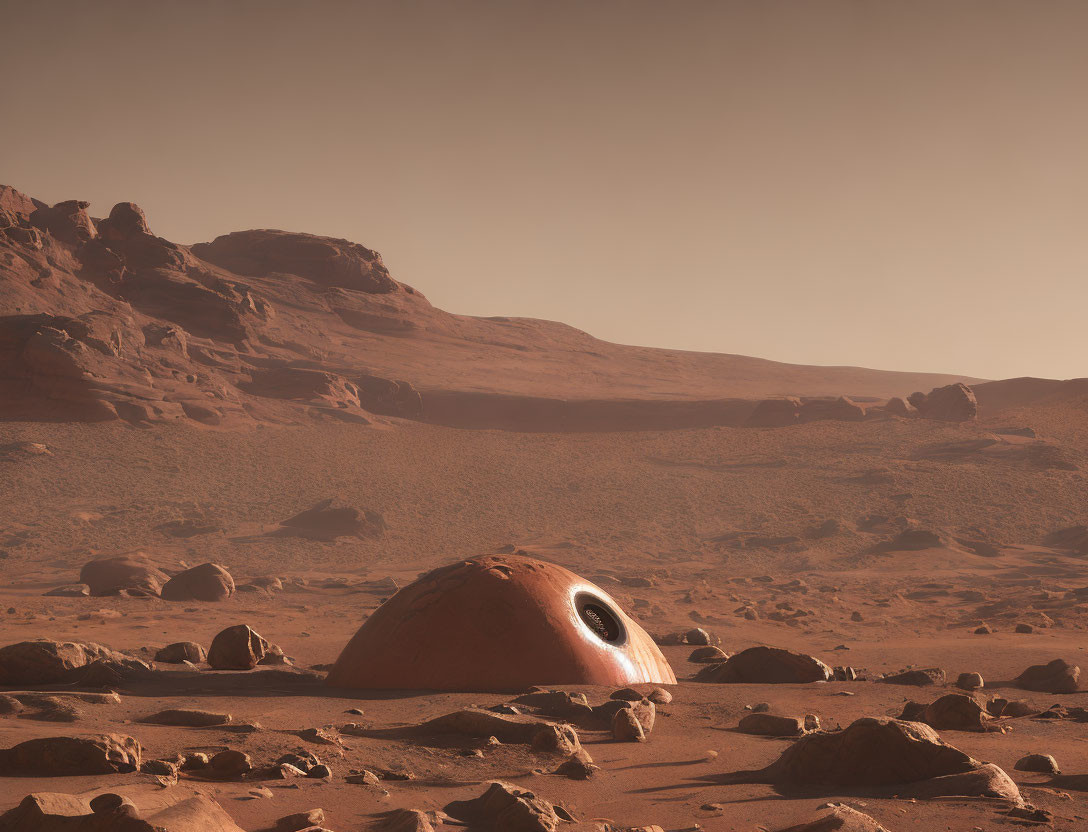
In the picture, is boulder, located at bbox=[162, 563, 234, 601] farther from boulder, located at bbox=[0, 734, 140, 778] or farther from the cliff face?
the cliff face

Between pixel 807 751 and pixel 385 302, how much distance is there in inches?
2578

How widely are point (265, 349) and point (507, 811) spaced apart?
5172 cm

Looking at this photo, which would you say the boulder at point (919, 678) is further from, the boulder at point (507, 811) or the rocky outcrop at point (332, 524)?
the rocky outcrop at point (332, 524)

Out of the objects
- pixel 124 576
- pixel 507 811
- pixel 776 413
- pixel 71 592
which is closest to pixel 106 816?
pixel 507 811

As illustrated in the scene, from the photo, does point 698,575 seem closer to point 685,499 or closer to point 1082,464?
point 685,499

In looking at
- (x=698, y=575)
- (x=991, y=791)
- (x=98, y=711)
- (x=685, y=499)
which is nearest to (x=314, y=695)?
(x=98, y=711)

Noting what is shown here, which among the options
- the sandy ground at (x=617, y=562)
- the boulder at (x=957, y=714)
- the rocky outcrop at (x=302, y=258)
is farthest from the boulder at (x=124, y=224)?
the boulder at (x=957, y=714)

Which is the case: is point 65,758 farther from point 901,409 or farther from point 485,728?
point 901,409

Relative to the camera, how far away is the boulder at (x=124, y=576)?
22.8 meters

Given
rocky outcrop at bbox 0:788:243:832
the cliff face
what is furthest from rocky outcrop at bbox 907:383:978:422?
rocky outcrop at bbox 0:788:243:832

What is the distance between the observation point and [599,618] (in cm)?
1004

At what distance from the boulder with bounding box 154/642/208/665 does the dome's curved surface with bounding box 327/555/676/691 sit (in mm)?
3593

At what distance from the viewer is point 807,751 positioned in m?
6.18

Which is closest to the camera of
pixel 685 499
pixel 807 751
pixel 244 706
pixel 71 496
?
pixel 807 751
